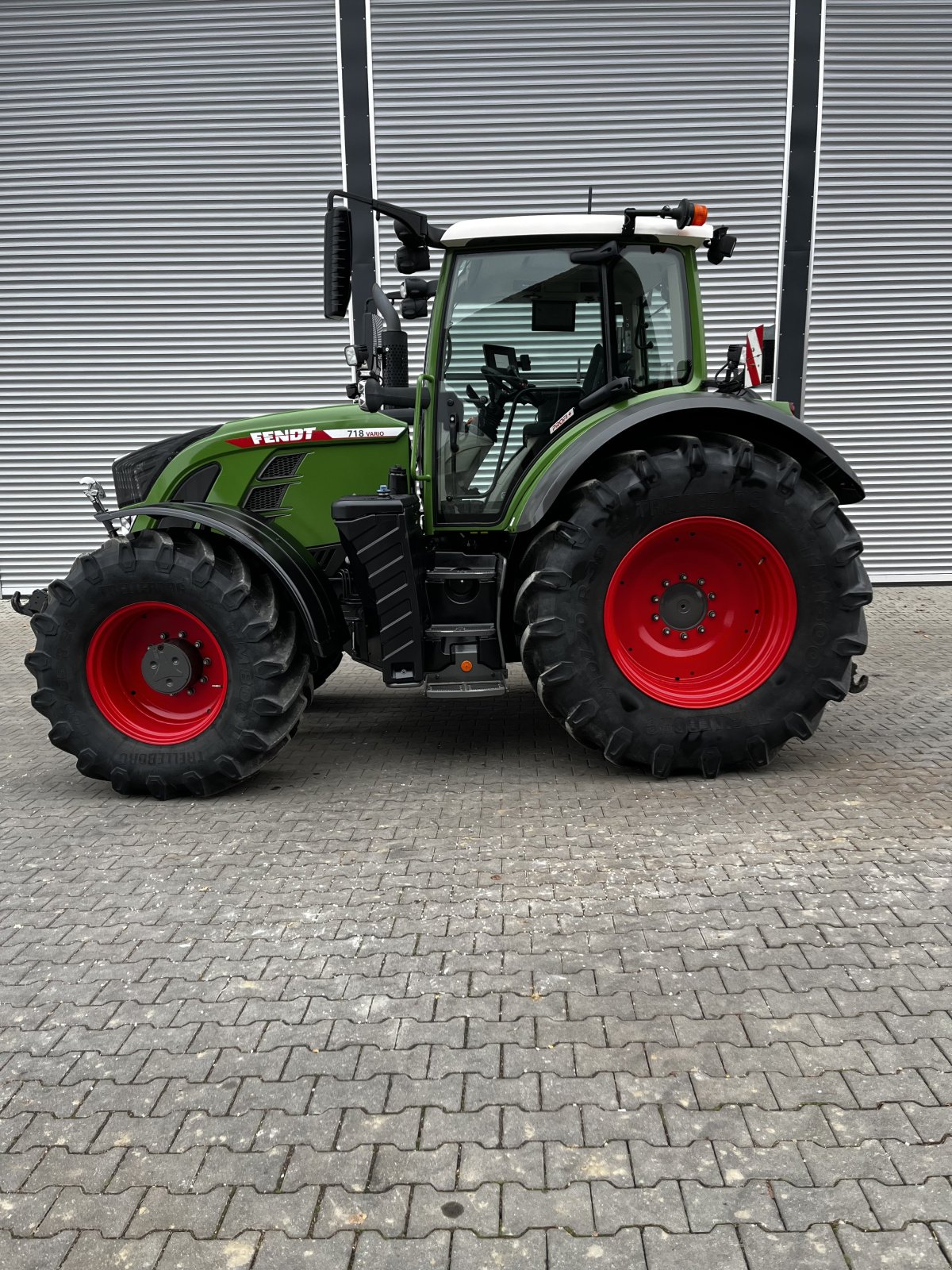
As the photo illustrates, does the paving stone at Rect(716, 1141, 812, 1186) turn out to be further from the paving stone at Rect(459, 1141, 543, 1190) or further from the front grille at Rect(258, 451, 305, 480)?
the front grille at Rect(258, 451, 305, 480)

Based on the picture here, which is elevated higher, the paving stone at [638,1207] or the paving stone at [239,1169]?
the paving stone at [638,1207]

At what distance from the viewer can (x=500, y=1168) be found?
2.08 meters

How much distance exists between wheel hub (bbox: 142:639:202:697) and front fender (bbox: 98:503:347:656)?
524 mm

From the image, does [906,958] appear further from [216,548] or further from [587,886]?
[216,548]

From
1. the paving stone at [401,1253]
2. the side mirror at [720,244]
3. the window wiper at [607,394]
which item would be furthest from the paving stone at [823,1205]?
the side mirror at [720,244]

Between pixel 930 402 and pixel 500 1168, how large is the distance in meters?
9.00

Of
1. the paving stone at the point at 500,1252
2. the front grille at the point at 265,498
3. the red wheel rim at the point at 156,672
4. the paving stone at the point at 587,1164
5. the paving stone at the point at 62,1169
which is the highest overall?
the front grille at the point at 265,498

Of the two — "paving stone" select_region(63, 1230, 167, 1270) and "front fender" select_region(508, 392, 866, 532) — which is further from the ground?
"front fender" select_region(508, 392, 866, 532)

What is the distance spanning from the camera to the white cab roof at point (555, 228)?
4.30 meters

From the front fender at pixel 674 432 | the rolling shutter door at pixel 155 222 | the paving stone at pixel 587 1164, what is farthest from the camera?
the rolling shutter door at pixel 155 222

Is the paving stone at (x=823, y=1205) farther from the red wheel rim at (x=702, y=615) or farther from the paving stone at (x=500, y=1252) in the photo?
the red wheel rim at (x=702, y=615)

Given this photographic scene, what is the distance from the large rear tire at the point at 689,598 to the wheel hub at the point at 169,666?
1.50 metres

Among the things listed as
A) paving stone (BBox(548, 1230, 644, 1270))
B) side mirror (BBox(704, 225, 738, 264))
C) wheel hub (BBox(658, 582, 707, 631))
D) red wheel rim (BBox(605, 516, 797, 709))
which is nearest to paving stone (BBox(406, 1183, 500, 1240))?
→ paving stone (BBox(548, 1230, 644, 1270))

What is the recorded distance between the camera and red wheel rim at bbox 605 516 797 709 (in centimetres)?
441
